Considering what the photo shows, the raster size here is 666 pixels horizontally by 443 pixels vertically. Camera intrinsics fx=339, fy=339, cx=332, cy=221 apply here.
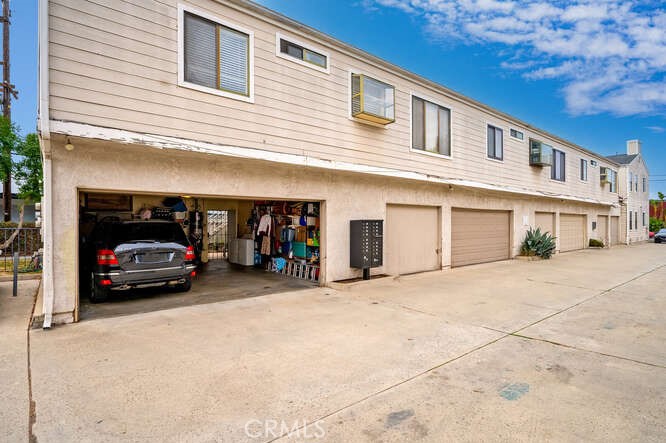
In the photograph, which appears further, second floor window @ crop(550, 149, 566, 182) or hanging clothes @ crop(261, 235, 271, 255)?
second floor window @ crop(550, 149, 566, 182)

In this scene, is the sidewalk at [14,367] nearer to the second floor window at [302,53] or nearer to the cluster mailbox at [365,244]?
the cluster mailbox at [365,244]

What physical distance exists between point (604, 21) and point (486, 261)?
1108cm

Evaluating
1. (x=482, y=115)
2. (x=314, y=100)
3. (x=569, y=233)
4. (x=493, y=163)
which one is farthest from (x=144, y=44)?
(x=569, y=233)

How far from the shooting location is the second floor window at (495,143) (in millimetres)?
12438

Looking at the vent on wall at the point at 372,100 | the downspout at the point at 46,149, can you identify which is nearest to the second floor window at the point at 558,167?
the vent on wall at the point at 372,100

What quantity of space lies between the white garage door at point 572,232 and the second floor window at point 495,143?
7685mm

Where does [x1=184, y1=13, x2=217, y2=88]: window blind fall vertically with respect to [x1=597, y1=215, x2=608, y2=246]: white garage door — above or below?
above

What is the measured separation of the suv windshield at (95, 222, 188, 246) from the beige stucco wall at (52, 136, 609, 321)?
1.12 metres

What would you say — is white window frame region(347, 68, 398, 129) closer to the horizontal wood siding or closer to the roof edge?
the horizontal wood siding

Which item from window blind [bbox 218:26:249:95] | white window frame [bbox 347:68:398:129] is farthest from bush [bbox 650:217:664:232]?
window blind [bbox 218:26:249:95]

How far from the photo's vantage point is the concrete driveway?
2510 mm

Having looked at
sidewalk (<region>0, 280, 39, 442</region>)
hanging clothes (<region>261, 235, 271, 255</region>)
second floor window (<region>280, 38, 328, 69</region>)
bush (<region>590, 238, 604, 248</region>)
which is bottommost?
sidewalk (<region>0, 280, 39, 442</region>)

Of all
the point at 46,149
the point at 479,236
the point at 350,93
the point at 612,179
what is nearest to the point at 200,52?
the point at 46,149

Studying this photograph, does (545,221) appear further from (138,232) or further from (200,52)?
(138,232)
